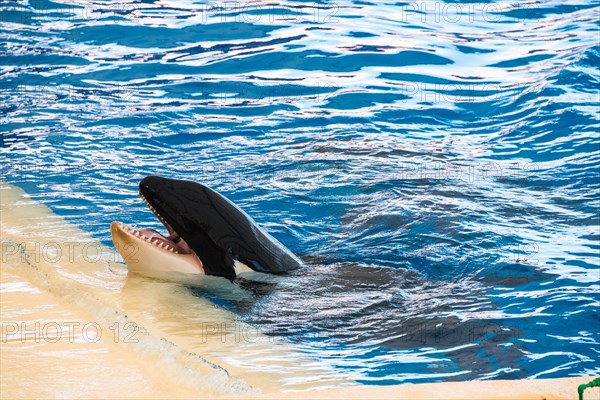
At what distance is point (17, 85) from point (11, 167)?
3120mm

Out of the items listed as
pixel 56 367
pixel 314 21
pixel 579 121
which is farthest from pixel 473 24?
pixel 56 367

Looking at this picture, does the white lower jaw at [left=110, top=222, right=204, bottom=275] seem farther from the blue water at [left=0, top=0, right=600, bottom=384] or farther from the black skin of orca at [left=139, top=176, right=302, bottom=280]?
the blue water at [left=0, top=0, right=600, bottom=384]

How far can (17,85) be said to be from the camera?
482 inches

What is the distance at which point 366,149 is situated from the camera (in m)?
9.97

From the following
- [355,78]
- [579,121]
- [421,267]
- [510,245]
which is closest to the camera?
[421,267]

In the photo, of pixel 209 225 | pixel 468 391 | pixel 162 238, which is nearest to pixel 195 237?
pixel 209 225

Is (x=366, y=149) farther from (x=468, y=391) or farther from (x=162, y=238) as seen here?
(x=468, y=391)

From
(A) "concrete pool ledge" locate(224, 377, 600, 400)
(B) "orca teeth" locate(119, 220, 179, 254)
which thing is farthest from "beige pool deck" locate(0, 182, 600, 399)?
(B) "orca teeth" locate(119, 220, 179, 254)

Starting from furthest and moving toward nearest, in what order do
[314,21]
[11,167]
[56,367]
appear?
[314,21], [11,167], [56,367]

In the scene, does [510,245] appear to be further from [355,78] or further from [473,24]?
[473,24]

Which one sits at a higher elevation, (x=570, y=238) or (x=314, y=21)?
(x=314, y=21)

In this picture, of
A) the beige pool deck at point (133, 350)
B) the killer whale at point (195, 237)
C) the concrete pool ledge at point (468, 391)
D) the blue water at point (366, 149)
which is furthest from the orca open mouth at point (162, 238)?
the concrete pool ledge at point (468, 391)

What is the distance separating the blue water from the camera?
5.93 m

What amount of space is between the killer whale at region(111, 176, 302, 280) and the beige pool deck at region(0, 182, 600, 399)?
8.0 inches
